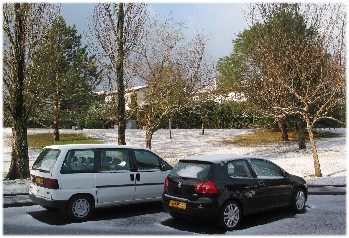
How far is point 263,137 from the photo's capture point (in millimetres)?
30609

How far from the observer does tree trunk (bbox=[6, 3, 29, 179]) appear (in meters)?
14.9

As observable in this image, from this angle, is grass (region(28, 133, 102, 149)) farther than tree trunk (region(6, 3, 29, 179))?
Yes

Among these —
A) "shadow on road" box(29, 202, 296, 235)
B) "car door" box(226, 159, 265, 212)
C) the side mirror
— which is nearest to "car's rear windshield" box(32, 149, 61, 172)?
"shadow on road" box(29, 202, 296, 235)

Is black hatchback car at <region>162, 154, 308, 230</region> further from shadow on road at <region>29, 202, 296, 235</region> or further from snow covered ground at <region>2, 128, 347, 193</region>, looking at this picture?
snow covered ground at <region>2, 128, 347, 193</region>

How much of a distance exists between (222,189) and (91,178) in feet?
9.64

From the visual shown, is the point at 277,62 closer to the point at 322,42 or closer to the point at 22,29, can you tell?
the point at 322,42

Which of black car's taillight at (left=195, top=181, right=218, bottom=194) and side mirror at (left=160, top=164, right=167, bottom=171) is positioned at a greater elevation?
side mirror at (left=160, top=164, right=167, bottom=171)

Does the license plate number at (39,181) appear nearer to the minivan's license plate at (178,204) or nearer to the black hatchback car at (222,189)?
the black hatchback car at (222,189)

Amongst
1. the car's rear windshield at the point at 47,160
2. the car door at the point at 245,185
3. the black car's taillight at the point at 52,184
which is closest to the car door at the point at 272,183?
the car door at the point at 245,185

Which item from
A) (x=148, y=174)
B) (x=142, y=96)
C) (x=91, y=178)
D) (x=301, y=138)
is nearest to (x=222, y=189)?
(x=148, y=174)

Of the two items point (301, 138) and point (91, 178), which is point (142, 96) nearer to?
point (301, 138)

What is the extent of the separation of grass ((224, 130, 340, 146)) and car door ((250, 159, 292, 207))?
17.9 m

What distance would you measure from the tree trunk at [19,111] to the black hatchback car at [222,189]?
808cm

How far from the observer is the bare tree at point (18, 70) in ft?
48.8
